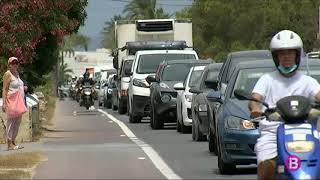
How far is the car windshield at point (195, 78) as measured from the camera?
2225 centimetres

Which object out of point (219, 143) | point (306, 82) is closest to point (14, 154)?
point (219, 143)

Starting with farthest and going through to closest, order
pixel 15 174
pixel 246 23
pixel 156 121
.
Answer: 1. pixel 246 23
2. pixel 156 121
3. pixel 15 174

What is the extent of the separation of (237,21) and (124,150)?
49990 mm

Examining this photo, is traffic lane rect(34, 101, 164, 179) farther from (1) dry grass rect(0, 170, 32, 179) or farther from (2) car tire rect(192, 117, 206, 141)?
(2) car tire rect(192, 117, 206, 141)

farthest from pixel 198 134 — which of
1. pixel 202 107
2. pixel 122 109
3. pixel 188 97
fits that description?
pixel 122 109

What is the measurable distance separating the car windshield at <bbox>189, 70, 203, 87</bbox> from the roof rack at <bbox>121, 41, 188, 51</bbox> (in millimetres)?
9315

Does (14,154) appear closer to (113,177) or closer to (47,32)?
(113,177)

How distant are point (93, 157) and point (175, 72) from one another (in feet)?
30.3

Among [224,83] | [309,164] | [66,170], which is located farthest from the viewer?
[224,83]

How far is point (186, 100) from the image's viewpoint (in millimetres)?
22000

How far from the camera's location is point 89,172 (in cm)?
1399

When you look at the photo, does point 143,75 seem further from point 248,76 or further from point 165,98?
point 248,76

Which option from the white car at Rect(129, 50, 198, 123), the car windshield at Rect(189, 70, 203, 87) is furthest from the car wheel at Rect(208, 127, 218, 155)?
the white car at Rect(129, 50, 198, 123)

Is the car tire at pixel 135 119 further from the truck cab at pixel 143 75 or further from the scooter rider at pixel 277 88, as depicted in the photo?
the scooter rider at pixel 277 88
